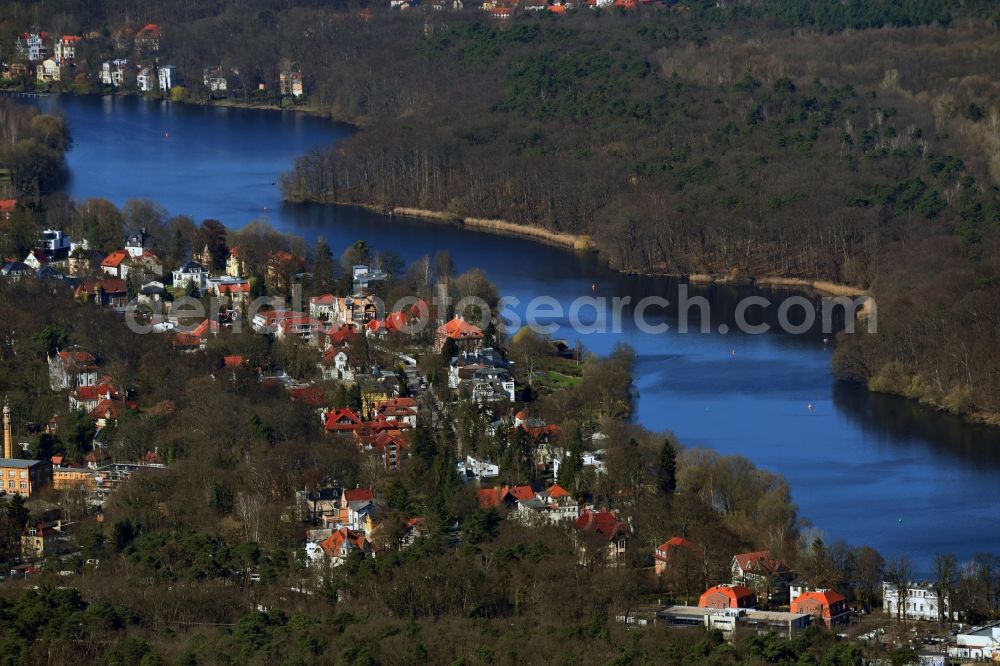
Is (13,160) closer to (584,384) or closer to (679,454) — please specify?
(584,384)

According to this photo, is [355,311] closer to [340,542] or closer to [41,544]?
[41,544]

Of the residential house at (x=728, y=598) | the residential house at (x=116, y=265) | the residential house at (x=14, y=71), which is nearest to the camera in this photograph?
the residential house at (x=728, y=598)

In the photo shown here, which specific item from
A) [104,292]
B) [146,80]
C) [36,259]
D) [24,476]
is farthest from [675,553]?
[146,80]

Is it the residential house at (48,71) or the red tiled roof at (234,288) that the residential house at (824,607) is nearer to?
the red tiled roof at (234,288)

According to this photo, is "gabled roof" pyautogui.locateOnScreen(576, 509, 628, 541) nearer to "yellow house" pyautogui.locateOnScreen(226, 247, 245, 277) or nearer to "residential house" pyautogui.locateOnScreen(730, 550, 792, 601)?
"residential house" pyautogui.locateOnScreen(730, 550, 792, 601)

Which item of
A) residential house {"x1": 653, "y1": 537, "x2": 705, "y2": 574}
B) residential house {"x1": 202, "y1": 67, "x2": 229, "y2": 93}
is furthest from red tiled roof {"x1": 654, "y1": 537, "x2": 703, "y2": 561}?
residential house {"x1": 202, "y1": 67, "x2": 229, "y2": 93}

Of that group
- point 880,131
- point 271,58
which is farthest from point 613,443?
point 271,58

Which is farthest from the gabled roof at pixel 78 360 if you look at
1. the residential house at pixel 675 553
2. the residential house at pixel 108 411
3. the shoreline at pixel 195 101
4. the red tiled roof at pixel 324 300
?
the shoreline at pixel 195 101
